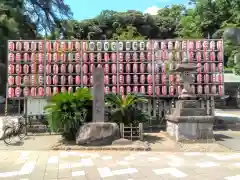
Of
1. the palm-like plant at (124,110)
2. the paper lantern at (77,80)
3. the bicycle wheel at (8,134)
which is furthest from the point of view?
the paper lantern at (77,80)

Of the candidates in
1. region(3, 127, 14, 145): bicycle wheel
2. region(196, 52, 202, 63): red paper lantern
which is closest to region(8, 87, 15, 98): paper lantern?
region(3, 127, 14, 145): bicycle wheel

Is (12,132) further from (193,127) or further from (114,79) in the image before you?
(193,127)

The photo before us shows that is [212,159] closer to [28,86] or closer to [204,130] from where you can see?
[204,130]

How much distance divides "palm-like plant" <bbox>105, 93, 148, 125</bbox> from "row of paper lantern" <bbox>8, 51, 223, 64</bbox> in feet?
10.4

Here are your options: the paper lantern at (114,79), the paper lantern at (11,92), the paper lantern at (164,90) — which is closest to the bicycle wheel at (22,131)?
the paper lantern at (11,92)

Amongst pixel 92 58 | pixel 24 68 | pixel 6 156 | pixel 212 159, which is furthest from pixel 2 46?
pixel 212 159

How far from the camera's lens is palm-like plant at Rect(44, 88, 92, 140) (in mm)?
10633

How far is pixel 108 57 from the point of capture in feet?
47.4

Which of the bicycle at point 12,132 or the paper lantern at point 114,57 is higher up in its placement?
the paper lantern at point 114,57

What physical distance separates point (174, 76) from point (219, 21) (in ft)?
70.9

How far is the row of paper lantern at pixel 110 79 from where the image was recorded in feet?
46.4

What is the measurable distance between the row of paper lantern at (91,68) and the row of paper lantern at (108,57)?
261mm

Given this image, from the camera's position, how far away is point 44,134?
13.3 meters

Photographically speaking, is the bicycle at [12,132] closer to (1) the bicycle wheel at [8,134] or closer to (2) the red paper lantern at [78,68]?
(1) the bicycle wheel at [8,134]
